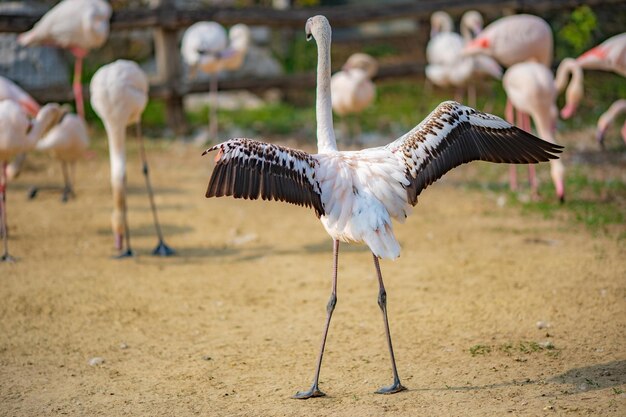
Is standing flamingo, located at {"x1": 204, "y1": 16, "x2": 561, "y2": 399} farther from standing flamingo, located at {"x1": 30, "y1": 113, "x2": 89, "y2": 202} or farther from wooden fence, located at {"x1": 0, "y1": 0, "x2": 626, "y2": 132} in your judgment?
wooden fence, located at {"x1": 0, "y1": 0, "x2": 626, "y2": 132}

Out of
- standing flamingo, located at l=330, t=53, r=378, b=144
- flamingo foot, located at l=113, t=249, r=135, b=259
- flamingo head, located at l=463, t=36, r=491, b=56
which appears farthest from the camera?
standing flamingo, located at l=330, t=53, r=378, b=144

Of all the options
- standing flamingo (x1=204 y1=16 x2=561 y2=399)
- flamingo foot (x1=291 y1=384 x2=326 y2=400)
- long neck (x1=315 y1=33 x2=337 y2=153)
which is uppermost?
long neck (x1=315 y1=33 x2=337 y2=153)

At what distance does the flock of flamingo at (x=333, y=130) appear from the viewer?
14.3ft

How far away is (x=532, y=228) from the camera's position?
777 centimetres

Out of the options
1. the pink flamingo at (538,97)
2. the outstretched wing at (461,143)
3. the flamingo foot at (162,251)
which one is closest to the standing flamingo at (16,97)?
the flamingo foot at (162,251)

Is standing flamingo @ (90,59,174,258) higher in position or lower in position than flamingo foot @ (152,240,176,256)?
higher

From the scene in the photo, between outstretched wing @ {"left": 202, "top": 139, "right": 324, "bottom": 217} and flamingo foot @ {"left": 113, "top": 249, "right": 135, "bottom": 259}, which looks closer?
outstretched wing @ {"left": 202, "top": 139, "right": 324, "bottom": 217}

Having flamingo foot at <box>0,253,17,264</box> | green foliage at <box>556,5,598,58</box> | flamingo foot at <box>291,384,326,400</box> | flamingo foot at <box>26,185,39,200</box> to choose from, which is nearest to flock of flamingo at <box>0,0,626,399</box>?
flamingo foot at <box>291,384,326,400</box>

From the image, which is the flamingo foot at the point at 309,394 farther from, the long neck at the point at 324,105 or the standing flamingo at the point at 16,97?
the standing flamingo at the point at 16,97

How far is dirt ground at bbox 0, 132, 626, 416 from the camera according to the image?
14.4 ft

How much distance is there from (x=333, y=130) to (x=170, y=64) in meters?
7.69

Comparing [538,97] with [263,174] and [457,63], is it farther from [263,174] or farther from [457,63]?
[263,174]

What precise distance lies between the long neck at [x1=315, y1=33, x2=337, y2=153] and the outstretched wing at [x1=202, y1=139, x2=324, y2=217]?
0.44 metres

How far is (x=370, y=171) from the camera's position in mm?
4480
